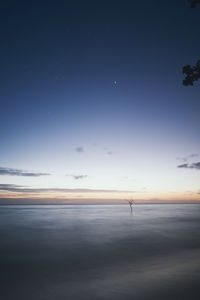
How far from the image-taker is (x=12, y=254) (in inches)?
770

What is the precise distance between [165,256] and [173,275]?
5.84 m

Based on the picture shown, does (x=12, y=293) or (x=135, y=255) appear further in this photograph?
(x=135, y=255)

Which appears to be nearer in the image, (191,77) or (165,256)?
(191,77)

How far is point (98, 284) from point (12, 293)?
4313mm

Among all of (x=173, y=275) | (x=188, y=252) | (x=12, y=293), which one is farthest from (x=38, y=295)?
(x=188, y=252)

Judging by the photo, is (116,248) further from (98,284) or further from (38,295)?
(38,295)

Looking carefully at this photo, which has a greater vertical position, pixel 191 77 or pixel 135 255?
pixel 191 77

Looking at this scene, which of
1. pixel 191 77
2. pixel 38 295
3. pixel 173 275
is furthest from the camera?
pixel 173 275

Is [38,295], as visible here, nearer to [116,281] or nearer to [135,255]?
[116,281]

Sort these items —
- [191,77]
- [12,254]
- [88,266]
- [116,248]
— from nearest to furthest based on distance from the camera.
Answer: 1. [191,77]
2. [88,266]
3. [12,254]
4. [116,248]

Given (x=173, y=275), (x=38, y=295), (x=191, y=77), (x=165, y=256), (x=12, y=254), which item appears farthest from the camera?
(x=12, y=254)

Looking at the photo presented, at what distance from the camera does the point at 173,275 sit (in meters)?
12.7

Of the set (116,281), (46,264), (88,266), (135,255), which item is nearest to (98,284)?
(116,281)

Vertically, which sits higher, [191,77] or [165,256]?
[191,77]
